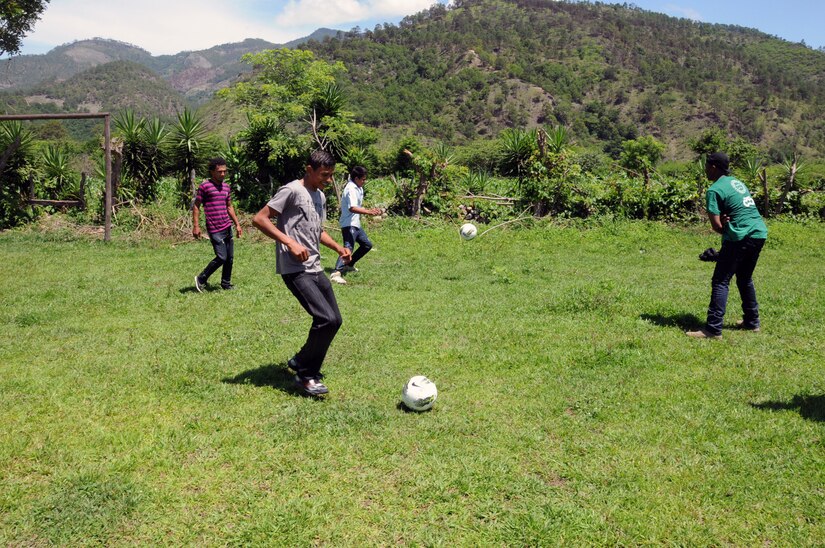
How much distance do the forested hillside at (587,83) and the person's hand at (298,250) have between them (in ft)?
390

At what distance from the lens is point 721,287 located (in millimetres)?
6828

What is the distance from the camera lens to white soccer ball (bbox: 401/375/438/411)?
4.91m

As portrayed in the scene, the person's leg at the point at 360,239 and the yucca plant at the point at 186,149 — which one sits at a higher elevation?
the yucca plant at the point at 186,149

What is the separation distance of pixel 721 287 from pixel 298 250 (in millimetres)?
4755

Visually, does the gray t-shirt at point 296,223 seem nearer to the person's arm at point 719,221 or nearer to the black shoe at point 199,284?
the black shoe at point 199,284

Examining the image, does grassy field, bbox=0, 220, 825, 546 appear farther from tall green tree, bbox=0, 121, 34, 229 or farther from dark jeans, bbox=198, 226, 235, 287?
tall green tree, bbox=0, 121, 34, 229

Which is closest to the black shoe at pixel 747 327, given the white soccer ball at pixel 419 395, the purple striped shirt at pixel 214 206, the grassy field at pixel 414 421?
the grassy field at pixel 414 421

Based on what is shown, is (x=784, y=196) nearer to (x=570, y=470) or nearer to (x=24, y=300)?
(x=570, y=470)

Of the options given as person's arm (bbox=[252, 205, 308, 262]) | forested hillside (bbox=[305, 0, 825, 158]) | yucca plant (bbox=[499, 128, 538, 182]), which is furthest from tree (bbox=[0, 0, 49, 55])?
forested hillside (bbox=[305, 0, 825, 158])

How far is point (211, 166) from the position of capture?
8.77 m

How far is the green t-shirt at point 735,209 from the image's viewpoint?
6.71m

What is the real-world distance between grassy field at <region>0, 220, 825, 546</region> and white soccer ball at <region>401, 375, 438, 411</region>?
9cm

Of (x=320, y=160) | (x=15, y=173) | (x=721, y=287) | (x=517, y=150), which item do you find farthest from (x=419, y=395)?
(x=15, y=173)

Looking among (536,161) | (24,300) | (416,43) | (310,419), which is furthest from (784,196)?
(416,43)
